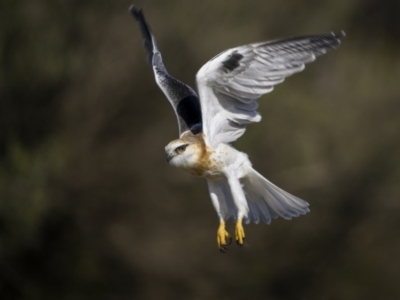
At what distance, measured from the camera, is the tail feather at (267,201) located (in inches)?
242

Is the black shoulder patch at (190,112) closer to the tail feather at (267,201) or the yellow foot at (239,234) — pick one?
the tail feather at (267,201)

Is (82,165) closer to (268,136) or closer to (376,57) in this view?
(268,136)

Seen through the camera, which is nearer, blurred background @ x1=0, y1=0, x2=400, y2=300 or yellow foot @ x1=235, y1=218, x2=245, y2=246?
yellow foot @ x1=235, y1=218, x2=245, y2=246

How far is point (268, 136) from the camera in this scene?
12562 mm

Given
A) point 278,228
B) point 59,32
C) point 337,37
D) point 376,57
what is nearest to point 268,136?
point 278,228

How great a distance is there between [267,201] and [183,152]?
92 cm

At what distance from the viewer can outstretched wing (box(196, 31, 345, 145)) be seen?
5477 millimetres

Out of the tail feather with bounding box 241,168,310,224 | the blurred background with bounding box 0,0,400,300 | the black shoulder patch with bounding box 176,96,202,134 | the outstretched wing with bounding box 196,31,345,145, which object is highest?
the outstretched wing with bounding box 196,31,345,145

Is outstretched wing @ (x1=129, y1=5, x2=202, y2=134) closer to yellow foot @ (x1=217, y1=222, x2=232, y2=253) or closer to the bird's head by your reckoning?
the bird's head

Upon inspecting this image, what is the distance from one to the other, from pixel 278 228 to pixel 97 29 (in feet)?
12.9

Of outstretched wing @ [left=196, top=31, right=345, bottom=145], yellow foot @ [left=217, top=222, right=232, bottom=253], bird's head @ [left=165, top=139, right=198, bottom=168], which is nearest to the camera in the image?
outstretched wing @ [left=196, top=31, right=345, bottom=145]

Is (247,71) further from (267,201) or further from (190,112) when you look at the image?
(267,201)

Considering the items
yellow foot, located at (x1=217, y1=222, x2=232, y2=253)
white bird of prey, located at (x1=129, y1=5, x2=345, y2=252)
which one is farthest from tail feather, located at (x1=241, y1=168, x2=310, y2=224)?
yellow foot, located at (x1=217, y1=222, x2=232, y2=253)

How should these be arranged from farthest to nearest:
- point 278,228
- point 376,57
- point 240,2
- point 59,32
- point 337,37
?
point 376,57 → point 240,2 → point 278,228 → point 59,32 → point 337,37
